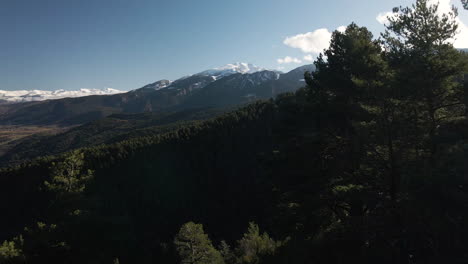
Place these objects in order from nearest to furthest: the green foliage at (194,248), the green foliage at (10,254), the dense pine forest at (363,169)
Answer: the dense pine forest at (363,169)
the green foliage at (10,254)
the green foliage at (194,248)

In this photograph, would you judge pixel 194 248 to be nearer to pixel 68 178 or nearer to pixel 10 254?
pixel 68 178

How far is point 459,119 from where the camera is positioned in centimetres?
1220

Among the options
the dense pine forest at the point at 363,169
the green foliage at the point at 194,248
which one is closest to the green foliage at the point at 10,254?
the dense pine forest at the point at 363,169

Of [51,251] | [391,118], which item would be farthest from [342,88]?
[51,251]

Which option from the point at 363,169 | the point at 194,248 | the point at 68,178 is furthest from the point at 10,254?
the point at 194,248

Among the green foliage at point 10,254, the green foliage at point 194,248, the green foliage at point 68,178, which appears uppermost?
the green foliage at point 68,178

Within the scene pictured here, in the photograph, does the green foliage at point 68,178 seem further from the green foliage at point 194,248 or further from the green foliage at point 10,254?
the green foliage at point 194,248

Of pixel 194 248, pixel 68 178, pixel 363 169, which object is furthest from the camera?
pixel 194 248

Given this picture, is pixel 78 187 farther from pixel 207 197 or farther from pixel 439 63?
pixel 207 197

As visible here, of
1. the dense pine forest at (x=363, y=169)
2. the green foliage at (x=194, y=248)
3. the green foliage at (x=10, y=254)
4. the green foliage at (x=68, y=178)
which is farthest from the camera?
the green foliage at (x=194, y=248)

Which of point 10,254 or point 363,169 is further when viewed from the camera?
point 363,169

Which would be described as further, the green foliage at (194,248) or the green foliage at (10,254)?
the green foliage at (194,248)

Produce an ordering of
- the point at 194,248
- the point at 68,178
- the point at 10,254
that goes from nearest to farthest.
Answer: the point at 10,254
the point at 68,178
the point at 194,248

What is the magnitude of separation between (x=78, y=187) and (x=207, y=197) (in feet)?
235
